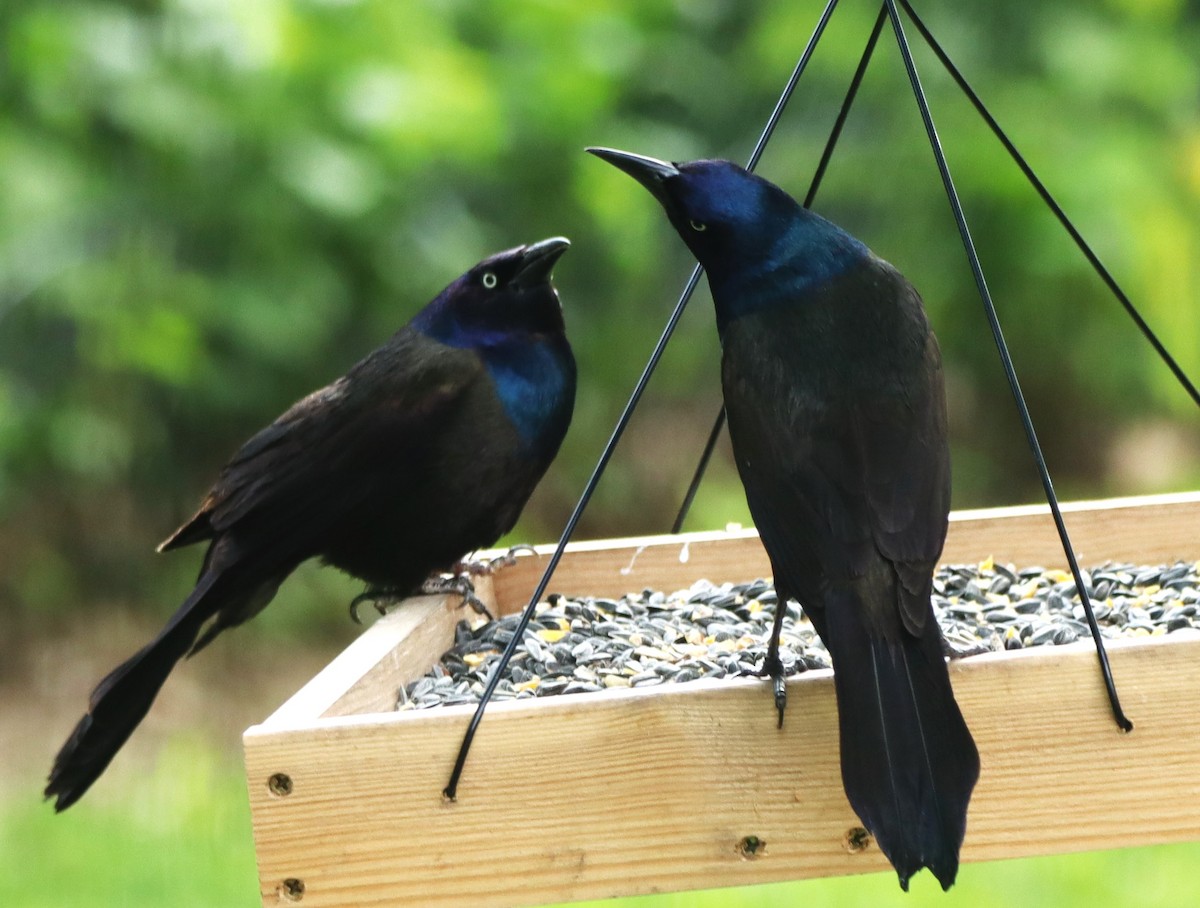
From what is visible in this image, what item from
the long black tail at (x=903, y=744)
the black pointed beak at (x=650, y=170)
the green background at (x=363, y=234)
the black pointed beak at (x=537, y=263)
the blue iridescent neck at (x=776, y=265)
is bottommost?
the green background at (x=363, y=234)

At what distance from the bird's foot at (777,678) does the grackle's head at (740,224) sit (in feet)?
2.20

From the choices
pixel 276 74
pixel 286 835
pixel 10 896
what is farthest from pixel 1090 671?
pixel 276 74

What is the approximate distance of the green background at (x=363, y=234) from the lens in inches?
212

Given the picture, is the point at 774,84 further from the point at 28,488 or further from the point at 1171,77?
the point at 28,488

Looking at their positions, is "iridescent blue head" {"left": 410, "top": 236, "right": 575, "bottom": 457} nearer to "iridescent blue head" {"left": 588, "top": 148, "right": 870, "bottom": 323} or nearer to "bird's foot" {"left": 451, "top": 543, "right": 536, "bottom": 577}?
"bird's foot" {"left": 451, "top": 543, "right": 536, "bottom": 577}

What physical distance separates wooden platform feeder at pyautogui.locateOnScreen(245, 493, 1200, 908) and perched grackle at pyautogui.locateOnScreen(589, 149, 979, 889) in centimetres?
14

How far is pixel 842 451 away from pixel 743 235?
20.2 inches

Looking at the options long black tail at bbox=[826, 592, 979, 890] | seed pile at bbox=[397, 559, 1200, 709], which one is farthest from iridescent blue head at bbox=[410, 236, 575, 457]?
long black tail at bbox=[826, 592, 979, 890]

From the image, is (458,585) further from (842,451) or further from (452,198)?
(452,198)

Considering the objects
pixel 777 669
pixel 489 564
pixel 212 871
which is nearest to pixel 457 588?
pixel 489 564

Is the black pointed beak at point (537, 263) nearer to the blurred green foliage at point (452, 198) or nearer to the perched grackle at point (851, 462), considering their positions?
the perched grackle at point (851, 462)

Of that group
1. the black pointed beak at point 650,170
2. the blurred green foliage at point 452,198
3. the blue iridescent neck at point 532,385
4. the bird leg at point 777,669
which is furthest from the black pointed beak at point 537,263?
the blurred green foliage at point 452,198

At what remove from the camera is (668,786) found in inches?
85.6

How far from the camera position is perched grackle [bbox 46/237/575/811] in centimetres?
316
